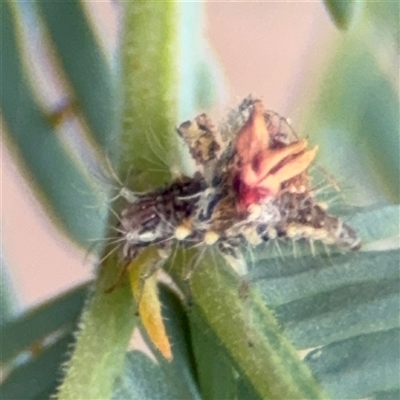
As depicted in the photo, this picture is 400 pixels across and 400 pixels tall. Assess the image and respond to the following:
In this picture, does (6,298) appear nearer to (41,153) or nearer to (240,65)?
(41,153)

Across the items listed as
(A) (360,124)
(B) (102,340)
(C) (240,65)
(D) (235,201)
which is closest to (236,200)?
(D) (235,201)

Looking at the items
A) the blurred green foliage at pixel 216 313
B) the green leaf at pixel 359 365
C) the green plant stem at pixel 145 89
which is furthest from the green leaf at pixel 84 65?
the green leaf at pixel 359 365

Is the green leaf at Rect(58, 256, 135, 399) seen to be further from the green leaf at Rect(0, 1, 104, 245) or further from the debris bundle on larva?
the green leaf at Rect(0, 1, 104, 245)

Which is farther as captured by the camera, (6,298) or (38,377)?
(6,298)

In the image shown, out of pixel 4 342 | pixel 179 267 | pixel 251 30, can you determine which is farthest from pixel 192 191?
pixel 251 30

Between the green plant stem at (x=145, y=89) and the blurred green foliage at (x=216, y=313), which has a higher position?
the green plant stem at (x=145, y=89)

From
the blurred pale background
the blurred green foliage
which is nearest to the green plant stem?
the blurred green foliage

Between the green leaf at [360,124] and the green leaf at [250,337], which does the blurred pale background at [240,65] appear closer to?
the green leaf at [360,124]
